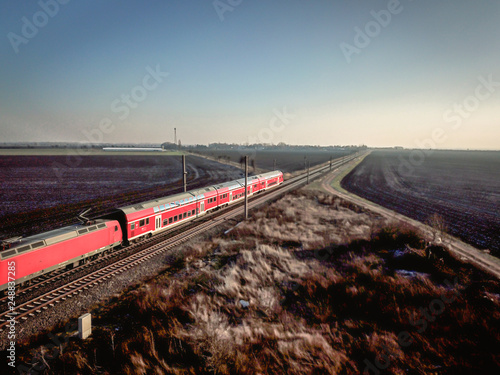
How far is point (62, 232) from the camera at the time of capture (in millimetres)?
13703

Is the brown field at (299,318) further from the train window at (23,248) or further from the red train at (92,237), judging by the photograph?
the train window at (23,248)

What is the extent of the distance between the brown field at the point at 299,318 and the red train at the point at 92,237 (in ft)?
12.7

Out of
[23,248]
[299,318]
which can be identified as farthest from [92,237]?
[299,318]

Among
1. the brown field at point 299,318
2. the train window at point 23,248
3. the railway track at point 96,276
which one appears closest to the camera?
the brown field at point 299,318

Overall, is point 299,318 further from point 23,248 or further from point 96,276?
point 23,248

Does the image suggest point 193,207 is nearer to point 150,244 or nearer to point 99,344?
point 150,244

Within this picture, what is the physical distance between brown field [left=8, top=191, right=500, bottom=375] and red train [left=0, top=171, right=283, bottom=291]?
3885 millimetres

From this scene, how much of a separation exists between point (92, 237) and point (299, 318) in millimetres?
13161

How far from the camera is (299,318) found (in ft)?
33.8

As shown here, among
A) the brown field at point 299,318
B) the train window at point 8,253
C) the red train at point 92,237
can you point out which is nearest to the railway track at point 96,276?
the red train at point 92,237

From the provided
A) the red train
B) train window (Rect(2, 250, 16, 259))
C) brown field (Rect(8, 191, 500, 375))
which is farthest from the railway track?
train window (Rect(2, 250, 16, 259))

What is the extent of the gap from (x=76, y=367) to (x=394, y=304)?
12282 mm

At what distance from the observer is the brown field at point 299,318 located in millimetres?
A: 7727

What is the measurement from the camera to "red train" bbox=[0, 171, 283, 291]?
11750 millimetres
